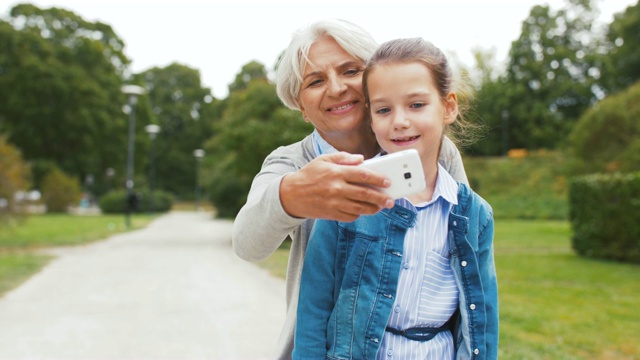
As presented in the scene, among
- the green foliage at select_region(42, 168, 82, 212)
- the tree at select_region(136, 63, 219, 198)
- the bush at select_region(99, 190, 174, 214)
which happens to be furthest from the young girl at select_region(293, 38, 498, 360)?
A: the tree at select_region(136, 63, 219, 198)

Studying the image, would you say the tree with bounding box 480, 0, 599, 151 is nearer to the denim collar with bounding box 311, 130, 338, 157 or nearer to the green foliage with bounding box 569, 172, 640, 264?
the green foliage with bounding box 569, 172, 640, 264

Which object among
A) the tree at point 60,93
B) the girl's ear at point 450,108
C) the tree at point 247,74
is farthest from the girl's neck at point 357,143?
the tree at point 247,74

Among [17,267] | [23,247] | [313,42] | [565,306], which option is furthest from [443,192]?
[23,247]

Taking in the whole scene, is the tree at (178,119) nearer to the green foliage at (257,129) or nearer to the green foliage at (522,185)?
the green foliage at (522,185)

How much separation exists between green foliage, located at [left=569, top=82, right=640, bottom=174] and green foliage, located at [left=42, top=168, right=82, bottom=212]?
95.1 feet

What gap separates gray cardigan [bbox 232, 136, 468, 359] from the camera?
54.9 inches

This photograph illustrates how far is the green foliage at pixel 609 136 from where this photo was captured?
2044 cm

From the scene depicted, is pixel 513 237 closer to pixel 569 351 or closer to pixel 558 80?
pixel 569 351

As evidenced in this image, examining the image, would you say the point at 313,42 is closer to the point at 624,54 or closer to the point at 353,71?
the point at 353,71

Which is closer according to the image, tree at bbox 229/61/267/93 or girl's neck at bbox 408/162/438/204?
girl's neck at bbox 408/162/438/204

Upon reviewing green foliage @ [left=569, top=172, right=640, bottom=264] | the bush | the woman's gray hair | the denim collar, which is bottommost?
the bush

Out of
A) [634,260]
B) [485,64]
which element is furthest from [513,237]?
[485,64]

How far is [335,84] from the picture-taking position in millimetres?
1831

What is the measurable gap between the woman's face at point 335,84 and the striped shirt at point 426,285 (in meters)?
0.35
